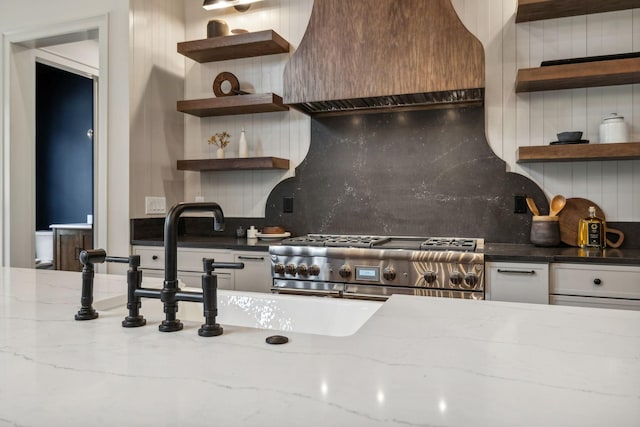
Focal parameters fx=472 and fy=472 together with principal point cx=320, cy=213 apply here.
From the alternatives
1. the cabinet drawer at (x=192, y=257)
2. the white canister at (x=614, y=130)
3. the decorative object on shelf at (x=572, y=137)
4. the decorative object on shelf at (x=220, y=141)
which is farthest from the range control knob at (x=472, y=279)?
the decorative object on shelf at (x=220, y=141)

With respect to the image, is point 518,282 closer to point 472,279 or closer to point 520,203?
point 472,279

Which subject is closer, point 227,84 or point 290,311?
point 290,311

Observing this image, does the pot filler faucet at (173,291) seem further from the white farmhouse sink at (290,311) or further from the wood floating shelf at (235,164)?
the wood floating shelf at (235,164)

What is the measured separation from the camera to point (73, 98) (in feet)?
19.2

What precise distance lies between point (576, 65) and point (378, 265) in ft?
4.94

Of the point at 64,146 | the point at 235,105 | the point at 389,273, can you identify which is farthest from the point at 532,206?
the point at 64,146

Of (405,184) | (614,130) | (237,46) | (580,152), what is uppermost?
(237,46)

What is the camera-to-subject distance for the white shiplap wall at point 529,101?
8.93ft

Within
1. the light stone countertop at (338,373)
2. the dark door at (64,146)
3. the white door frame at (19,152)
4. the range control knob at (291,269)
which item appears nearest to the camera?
the light stone countertop at (338,373)

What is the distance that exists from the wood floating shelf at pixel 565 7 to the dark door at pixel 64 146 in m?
5.09

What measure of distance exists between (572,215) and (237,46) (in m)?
2.41

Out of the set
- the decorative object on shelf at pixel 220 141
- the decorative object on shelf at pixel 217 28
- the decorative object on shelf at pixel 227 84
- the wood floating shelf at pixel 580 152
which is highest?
the decorative object on shelf at pixel 217 28

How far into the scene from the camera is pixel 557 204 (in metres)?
2.76

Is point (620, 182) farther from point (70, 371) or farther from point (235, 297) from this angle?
point (70, 371)
